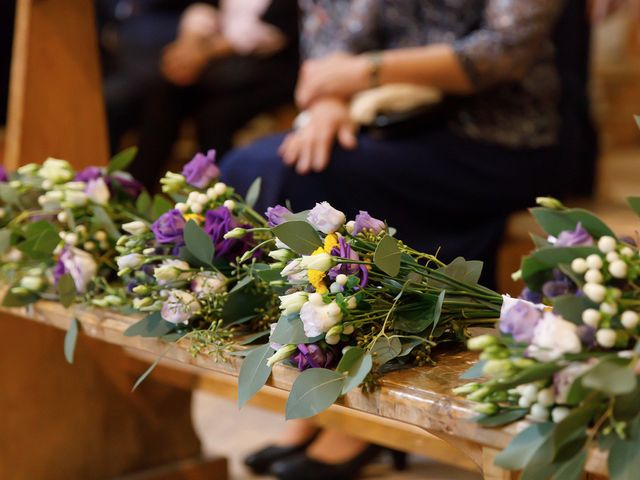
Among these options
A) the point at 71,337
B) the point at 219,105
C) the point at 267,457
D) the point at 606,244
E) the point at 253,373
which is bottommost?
the point at 267,457

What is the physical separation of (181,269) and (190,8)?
7.70 ft

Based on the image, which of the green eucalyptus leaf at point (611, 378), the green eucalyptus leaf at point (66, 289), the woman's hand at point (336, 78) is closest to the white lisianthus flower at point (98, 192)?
the green eucalyptus leaf at point (66, 289)

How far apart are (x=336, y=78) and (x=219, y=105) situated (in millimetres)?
1240

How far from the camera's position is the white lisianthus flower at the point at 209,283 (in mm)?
1048

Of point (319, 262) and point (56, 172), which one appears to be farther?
point (56, 172)

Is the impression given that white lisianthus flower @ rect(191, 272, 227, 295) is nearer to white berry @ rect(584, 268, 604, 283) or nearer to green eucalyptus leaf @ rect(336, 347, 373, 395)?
green eucalyptus leaf @ rect(336, 347, 373, 395)

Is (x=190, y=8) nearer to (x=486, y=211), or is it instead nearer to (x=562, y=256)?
(x=486, y=211)

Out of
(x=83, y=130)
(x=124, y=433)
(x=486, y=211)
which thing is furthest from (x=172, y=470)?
(x=486, y=211)

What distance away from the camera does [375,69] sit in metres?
1.83

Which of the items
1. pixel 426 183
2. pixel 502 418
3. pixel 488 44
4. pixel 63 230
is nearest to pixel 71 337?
pixel 63 230

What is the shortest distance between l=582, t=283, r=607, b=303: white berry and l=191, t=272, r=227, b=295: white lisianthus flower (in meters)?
0.45

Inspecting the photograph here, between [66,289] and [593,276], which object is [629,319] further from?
[66,289]

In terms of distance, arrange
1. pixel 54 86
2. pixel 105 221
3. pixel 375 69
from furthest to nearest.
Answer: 1. pixel 375 69
2. pixel 54 86
3. pixel 105 221

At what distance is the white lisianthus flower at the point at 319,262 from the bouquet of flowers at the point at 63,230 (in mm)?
403
